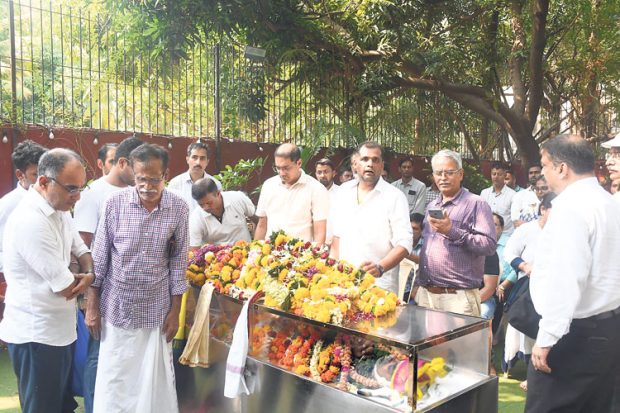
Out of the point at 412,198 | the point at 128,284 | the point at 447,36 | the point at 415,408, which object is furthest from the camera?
the point at 447,36

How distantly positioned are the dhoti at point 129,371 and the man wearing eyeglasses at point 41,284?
28 centimetres

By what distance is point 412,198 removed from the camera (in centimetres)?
914

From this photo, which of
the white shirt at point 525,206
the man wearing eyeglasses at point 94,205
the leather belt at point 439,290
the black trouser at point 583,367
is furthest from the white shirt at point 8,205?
the white shirt at point 525,206

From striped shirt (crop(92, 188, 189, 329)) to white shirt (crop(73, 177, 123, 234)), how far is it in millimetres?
704

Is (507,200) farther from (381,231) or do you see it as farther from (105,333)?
(105,333)

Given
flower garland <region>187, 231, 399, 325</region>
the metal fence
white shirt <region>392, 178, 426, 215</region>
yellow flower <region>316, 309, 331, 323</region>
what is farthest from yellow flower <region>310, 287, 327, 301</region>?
white shirt <region>392, 178, 426, 215</region>

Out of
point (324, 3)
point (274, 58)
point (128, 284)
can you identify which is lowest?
point (128, 284)

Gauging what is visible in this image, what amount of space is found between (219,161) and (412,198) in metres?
2.96

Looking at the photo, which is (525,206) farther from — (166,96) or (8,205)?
(8,205)

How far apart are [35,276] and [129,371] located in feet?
2.61

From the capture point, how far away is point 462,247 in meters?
4.31

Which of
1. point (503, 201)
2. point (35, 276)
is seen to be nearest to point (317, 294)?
point (35, 276)

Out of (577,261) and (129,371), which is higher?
(577,261)

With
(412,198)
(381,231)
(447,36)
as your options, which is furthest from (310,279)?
(447,36)
